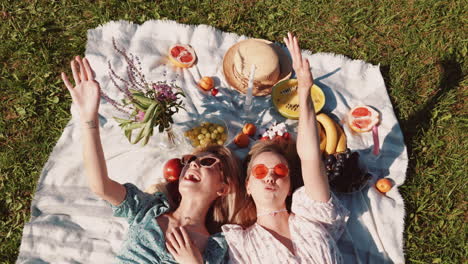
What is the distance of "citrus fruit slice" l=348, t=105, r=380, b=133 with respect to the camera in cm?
464

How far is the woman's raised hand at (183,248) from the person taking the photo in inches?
130

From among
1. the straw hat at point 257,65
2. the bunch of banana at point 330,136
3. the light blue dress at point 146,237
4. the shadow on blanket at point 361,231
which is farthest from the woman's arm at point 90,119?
the shadow on blanket at point 361,231

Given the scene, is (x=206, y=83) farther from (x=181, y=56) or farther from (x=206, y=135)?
(x=206, y=135)

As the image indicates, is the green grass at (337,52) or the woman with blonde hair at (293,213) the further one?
the green grass at (337,52)

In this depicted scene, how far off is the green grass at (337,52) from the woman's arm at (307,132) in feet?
5.02

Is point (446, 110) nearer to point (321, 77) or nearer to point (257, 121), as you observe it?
A: point (321, 77)

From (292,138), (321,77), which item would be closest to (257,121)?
(292,138)

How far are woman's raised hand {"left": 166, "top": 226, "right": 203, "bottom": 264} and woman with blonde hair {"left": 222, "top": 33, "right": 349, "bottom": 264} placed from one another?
389 mm

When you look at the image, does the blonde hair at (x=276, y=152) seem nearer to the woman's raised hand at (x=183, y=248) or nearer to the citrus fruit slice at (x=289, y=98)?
the citrus fruit slice at (x=289, y=98)

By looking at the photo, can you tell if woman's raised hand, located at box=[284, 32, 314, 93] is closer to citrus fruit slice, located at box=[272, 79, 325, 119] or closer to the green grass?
citrus fruit slice, located at box=[272, 79, 325, 119]

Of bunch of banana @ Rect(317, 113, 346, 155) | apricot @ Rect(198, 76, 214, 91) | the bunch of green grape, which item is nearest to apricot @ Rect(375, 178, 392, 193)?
bunch of banana @ Rect(317, 113, 346, 155)

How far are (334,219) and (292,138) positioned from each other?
1.12 m

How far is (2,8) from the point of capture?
5332mm

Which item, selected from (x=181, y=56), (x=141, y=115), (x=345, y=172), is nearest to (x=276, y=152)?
(x=345, y=172)
